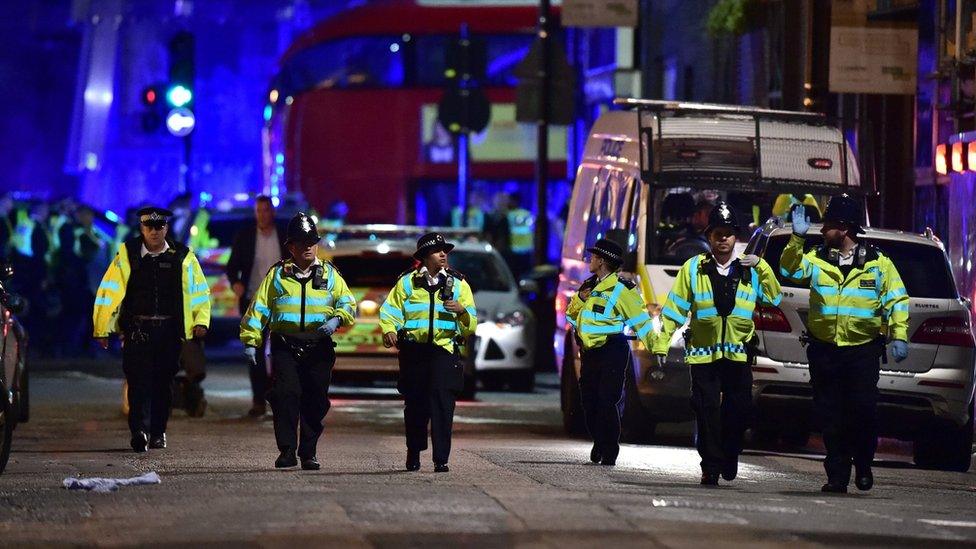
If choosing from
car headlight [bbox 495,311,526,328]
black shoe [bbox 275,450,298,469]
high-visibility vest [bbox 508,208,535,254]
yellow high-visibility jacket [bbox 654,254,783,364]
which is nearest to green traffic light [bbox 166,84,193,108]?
high-visibility vest [bbox 508,208,535,254]

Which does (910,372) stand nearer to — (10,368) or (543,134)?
(10,368)

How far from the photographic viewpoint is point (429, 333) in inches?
559

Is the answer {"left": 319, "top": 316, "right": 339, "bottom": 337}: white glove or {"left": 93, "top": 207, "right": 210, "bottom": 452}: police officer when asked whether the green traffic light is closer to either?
{"left": 93, "top": 207, "right": 210, "bottom": 452}: police officer

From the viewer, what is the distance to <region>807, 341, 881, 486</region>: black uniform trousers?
13.5m

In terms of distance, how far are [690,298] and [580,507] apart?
245cm

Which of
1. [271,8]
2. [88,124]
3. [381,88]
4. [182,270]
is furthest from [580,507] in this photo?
[271,8]

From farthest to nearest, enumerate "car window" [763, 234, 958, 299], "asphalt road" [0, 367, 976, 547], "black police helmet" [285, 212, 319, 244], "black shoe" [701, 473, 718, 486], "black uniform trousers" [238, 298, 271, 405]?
"black uniform trousers" [238, 298, 271, 405] → "car window" [763, 234, 958, 299] → "black police helmet" [285, 212, 319, 244] → "black shoe" [701, 473, 718, 486] → "asphalt road" [0, 367, 976, 547]

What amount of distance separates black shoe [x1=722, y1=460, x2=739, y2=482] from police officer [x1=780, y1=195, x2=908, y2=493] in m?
0.52

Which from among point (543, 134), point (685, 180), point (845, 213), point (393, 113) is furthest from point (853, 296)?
point (393, 113)

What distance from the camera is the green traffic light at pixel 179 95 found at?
30.1m

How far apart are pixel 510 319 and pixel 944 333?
286 inches

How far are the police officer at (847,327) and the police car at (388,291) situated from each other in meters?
7.43

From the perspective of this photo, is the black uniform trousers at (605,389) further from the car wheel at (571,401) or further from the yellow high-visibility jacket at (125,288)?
the car wheel at (571,401)

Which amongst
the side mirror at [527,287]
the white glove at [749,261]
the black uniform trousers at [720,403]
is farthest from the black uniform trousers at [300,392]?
the side mirror at [527,287]
